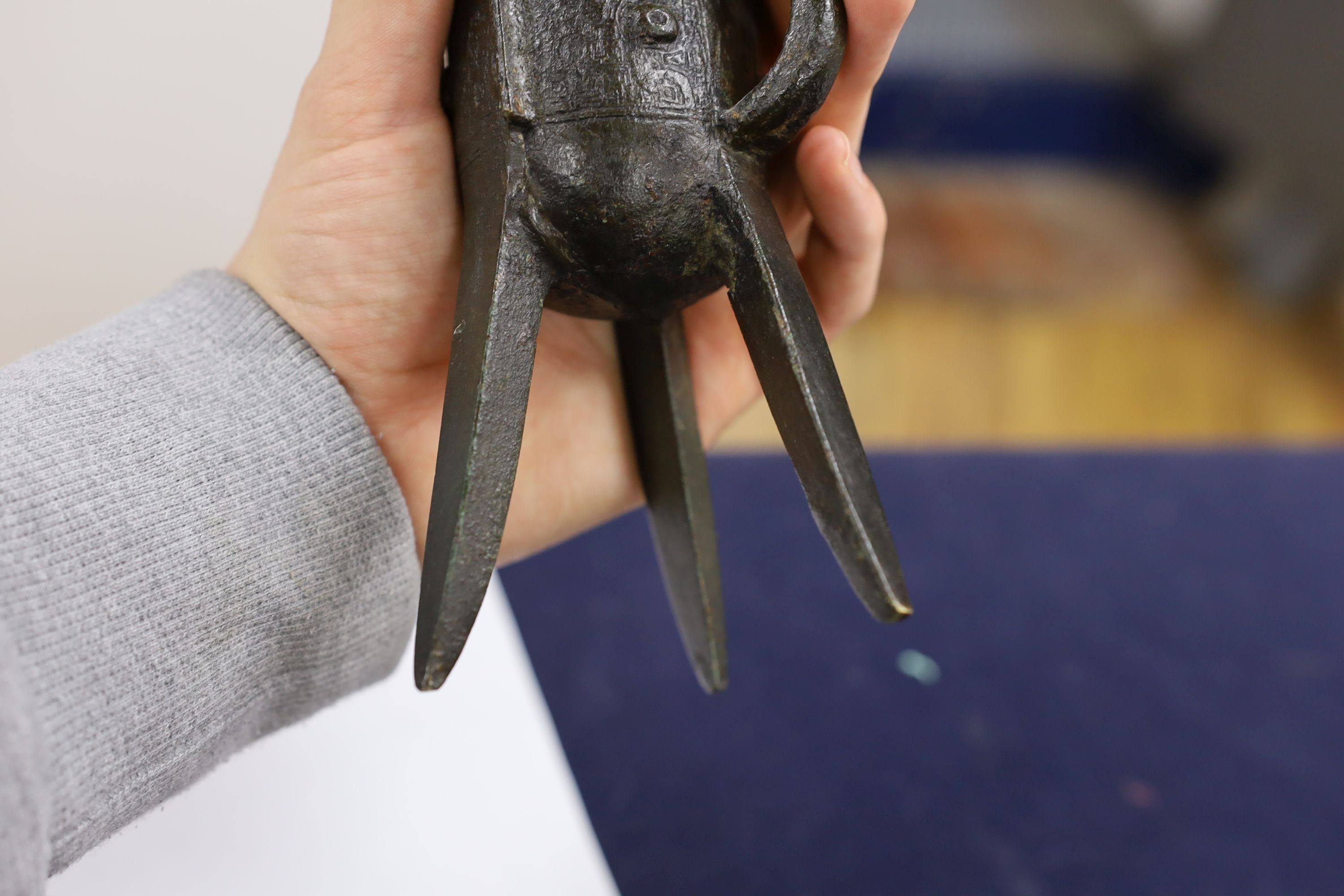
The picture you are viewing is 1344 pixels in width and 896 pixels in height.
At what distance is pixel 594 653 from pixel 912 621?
0.25 meters

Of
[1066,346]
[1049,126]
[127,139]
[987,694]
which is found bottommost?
[1066,346]

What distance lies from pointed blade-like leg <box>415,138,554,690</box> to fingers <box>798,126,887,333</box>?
0.17 meters

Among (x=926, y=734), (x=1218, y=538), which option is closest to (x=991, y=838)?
(x=926, y=734)

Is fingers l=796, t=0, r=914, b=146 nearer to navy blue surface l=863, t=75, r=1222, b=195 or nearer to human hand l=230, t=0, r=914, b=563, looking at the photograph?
human hand l=230, t=0, r=914, b=563

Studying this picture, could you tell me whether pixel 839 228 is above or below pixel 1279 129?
above

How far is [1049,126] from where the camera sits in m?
2.19

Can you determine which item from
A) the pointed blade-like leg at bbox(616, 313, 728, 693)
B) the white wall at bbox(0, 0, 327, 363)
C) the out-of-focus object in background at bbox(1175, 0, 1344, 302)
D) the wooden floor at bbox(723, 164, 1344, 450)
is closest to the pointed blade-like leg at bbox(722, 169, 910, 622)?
the pointed blade-like leg at bbox(616, 313, 728, 693)

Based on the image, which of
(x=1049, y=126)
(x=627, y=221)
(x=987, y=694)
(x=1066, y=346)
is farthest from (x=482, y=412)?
(x=1049, y=126)

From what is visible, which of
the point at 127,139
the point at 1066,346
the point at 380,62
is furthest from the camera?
the point at 1066,346

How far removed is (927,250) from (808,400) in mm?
1595

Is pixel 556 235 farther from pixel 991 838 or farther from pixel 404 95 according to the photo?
pixel 991 838

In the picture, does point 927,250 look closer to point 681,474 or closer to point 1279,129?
point 1279,129

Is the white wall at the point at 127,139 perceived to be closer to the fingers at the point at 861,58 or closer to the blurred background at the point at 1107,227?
the fingers at the point at 861,58

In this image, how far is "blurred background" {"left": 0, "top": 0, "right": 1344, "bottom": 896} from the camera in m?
0.67
